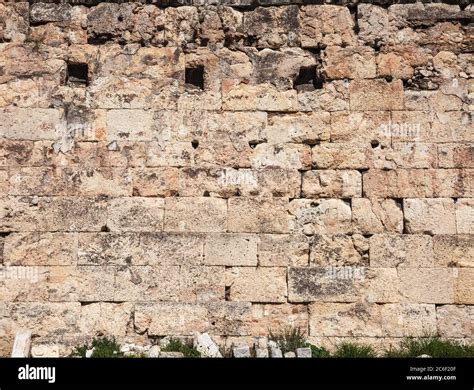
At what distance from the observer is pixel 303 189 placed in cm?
820

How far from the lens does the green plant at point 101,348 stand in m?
7.43

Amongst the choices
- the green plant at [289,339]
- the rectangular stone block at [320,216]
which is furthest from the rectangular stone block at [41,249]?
the rectangular stone block at [320,216]

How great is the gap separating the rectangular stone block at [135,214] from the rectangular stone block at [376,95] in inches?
96.3

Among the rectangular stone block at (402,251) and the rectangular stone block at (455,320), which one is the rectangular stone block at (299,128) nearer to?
the rectangular stone block at (402,251)

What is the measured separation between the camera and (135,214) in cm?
812

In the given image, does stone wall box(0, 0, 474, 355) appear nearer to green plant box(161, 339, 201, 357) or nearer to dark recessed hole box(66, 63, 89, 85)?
dark recessed hole box(66, 63, 89, 85)

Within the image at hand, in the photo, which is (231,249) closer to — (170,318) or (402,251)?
(170,318)

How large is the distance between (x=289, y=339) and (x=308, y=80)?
292 cm

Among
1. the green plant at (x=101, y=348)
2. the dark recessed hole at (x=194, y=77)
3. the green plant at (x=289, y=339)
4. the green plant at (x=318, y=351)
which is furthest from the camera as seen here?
the dark recessed hole at (x=194, y=77)

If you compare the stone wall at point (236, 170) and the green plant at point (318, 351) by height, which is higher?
the stone wall at point (236, 170)

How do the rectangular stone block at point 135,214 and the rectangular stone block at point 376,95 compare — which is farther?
the rectangular stone block at point 376,95

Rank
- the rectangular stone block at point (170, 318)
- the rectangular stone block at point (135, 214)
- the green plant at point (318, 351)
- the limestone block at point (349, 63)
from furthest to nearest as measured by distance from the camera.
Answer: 1. the limestone block at point (349, 63)
2. the rectangular stone block at point (135, 214)
3. the rectangular stone block at point (170, 318)
4. the green plant at point (318, 351)

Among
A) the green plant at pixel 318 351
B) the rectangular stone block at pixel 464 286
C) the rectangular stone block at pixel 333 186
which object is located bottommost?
the green plant at pixel 318 351

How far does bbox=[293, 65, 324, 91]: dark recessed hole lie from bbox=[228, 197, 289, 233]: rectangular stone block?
1.37m
